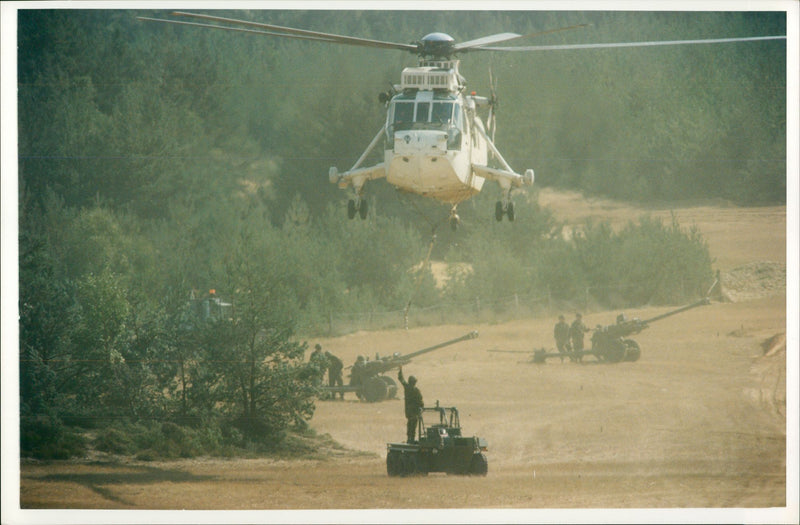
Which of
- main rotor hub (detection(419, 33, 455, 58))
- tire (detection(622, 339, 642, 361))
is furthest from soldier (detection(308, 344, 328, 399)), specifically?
main rotor hub (detection(419, 33, 455, 58))

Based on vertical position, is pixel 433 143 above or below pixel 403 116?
below

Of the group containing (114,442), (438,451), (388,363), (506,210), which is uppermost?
(506,210)

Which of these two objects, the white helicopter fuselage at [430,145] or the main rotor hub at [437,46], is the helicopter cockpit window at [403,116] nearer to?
the white helicopter fuselage at [430,145]

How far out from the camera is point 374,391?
24.2 m

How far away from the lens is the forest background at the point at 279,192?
22859 mm

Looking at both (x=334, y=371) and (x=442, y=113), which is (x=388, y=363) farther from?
(x=442, y=113)

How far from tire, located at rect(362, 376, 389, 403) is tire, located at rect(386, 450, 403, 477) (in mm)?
5270

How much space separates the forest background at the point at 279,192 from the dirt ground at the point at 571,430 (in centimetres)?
80

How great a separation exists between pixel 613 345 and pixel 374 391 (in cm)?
556

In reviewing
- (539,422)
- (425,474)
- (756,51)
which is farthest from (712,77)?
(425,474)

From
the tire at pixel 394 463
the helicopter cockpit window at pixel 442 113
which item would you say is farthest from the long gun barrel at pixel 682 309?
the helicopter cockpit window at pixel 442 113

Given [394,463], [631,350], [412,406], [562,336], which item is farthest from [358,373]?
[631,350]

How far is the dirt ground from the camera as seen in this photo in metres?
20.5

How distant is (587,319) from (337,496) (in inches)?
374
